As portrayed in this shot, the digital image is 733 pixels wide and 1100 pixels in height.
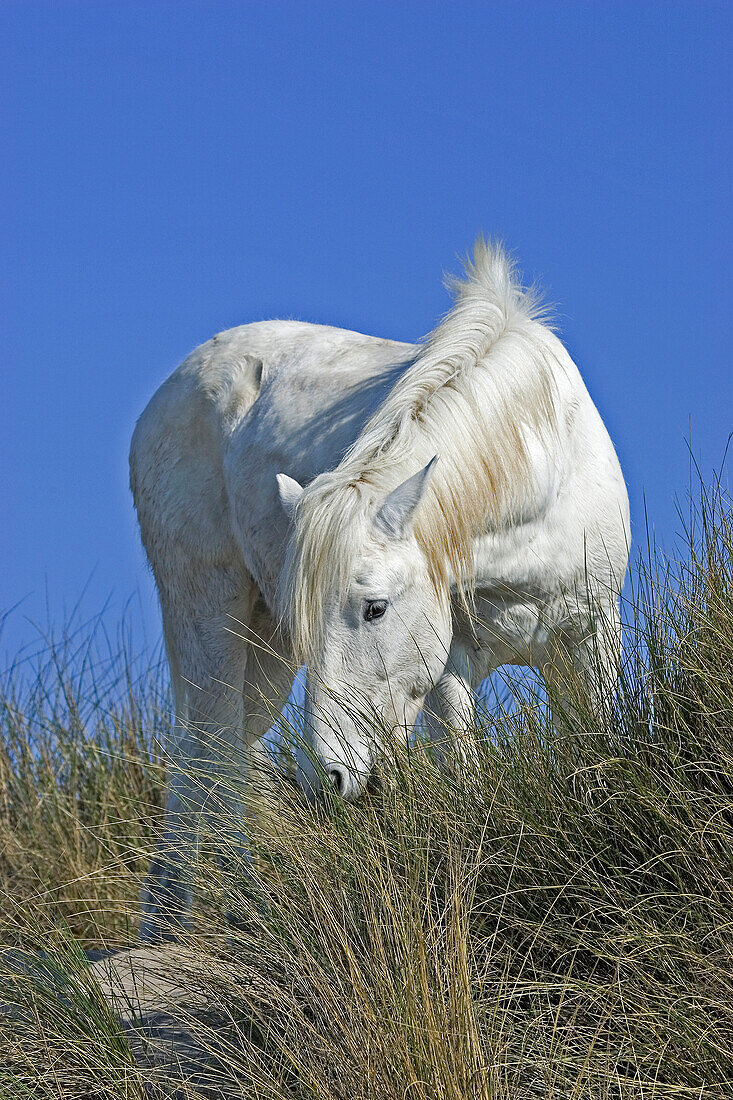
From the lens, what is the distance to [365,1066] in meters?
2.23

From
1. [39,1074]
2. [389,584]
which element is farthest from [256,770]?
[39,1074]

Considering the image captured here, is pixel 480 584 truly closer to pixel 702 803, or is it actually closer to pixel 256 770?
pixel 256 770

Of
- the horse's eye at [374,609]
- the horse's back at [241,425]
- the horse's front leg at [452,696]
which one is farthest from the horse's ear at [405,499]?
the horse's back at [241,425]

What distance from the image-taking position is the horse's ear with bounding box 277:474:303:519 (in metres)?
3.81

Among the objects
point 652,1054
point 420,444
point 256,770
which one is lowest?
point 652,1054

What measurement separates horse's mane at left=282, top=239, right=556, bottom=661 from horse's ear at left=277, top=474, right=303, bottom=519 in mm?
130

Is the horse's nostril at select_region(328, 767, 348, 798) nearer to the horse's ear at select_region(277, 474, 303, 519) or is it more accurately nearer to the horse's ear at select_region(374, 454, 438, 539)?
the horse's ear at select_region(374, 454, 438, 539)

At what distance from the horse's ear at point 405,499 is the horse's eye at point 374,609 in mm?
253

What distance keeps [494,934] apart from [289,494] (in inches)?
70.0

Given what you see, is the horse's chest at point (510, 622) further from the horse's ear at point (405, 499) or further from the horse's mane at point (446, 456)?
the horse's ear at point (405, 499)

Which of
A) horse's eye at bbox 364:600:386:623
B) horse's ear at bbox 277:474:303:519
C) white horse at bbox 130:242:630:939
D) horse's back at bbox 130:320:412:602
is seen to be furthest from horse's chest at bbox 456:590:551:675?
horse's back at bbox 130:320:412:602

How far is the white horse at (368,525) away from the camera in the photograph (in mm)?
3506

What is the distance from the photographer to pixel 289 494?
3.88m

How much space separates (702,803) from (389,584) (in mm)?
1208
